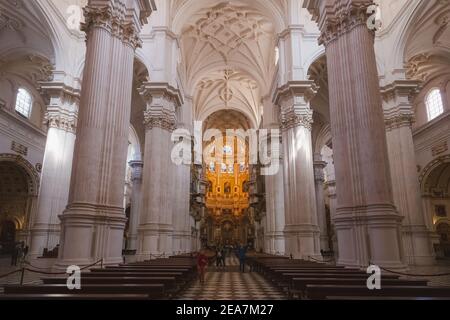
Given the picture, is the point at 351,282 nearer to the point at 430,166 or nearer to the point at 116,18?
the point at 116,18

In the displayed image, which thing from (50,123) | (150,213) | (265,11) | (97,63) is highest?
(265,11)

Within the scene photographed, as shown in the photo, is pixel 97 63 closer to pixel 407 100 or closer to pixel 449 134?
pixel 407 100

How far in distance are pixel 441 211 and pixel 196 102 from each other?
25.9 meters

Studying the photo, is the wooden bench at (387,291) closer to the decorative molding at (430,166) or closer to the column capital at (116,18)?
the column capital at (116,18)

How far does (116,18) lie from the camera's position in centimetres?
1056

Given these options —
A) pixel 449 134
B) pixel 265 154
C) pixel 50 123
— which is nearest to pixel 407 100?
pixel 449 134

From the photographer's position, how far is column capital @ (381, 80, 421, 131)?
1841cm

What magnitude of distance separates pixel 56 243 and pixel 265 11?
19998 millimetres

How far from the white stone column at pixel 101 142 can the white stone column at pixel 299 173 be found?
10.6 meters

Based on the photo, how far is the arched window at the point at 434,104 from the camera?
24.3 m

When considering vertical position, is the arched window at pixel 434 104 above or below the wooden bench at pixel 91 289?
above

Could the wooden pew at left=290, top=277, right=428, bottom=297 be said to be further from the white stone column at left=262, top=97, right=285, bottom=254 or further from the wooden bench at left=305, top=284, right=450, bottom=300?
the white stone column at left=262, top=97, right=285, bottom=254

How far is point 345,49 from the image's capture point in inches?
407

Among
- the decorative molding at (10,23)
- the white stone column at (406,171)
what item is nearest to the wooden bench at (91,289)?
the white stone column at (406,171)
